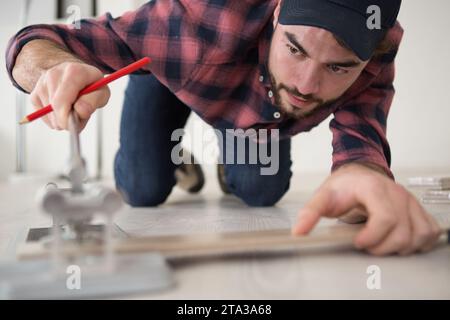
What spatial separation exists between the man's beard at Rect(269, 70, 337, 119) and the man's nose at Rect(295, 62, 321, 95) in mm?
17

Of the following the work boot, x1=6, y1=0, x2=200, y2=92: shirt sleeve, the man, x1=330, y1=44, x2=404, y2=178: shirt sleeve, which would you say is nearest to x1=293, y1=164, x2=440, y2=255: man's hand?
the man

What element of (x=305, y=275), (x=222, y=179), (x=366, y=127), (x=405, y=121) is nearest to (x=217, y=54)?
(x=366, y=127)

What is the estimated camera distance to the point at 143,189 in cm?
158

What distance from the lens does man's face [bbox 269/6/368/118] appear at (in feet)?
3.12

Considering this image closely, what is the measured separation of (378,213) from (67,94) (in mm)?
450

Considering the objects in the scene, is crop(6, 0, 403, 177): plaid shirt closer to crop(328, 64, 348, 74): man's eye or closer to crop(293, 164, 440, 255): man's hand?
crop(328, 64, 348, 74): man's eye

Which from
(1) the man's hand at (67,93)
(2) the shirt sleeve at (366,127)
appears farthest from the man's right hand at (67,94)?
(2) the shirt sleeve at (366,127)

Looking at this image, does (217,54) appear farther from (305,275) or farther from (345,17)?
(305,275)

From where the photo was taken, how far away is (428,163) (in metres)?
3.42

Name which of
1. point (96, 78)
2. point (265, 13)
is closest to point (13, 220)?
point (96, 78)

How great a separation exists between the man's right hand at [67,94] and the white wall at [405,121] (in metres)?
2.58

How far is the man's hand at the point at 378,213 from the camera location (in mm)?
703
